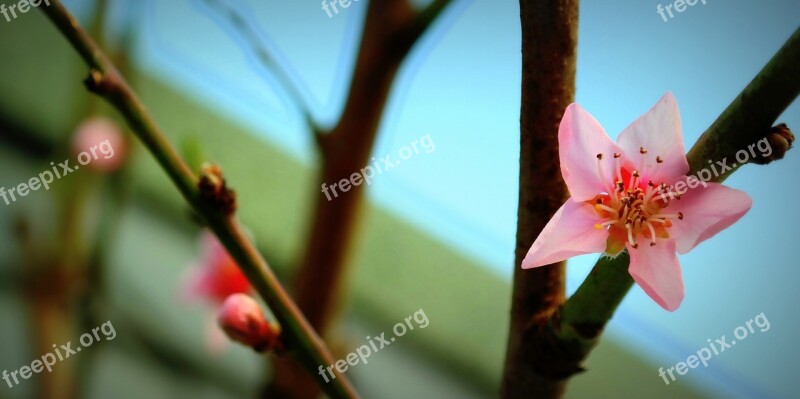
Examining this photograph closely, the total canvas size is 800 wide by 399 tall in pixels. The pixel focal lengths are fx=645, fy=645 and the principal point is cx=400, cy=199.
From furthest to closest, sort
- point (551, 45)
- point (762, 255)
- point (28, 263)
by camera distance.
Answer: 1. point (28, 263)
2. point (762, 255)
3. point (551, 45)

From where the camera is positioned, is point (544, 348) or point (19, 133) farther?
point (19, 133)

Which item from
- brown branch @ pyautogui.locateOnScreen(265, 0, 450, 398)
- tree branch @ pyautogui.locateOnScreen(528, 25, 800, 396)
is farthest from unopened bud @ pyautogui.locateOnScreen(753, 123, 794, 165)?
brown branch @ pyautogui.locateOnScreen(265, 0, 450, 398)

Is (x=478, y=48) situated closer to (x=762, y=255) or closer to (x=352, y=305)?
(x=762, y=255)

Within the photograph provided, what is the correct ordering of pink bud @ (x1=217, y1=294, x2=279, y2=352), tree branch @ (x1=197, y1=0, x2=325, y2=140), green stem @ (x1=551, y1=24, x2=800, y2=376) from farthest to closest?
tree branch @ (x1=197, y1=0, x2=325, y2=140), pink bud @ (x1=217, y1=294, x2=279, y2=352), green stem @ (x1=551, y1=24, x2=800, y2=376)

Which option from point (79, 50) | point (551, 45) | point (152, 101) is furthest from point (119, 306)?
point (551, 45)

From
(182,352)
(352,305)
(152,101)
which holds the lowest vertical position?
(352,305)

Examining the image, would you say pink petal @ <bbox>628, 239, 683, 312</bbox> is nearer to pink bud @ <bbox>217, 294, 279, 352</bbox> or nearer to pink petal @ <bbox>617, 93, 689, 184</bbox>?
pink petal @ <bbox>617, 93, 689, 184</bbox>

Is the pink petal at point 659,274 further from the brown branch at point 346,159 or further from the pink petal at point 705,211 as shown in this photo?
the brown branch at point 346,159
